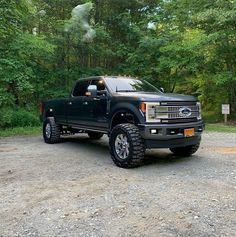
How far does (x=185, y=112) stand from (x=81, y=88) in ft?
10.5

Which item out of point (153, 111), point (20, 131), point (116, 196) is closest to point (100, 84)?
point (153, 111)

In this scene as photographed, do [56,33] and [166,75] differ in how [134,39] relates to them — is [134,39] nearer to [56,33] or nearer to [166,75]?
[166,75]

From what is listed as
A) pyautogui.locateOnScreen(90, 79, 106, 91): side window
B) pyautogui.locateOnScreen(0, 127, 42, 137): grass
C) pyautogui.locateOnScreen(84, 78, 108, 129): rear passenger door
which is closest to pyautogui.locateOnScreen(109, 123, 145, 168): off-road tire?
pyautogui.locateOnScreen(84, 78, 108, 129): rear passenger door

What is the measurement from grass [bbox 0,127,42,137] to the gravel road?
169 inches

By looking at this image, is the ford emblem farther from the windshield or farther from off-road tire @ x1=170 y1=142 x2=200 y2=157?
the windshield

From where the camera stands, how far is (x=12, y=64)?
11430 millimetres

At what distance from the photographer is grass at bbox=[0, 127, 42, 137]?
11.7m

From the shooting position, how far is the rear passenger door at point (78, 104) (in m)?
8.05

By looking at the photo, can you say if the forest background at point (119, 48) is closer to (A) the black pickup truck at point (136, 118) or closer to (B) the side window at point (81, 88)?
(B) the side window at point (81, 88)

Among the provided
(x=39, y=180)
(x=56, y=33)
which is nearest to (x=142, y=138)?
(x=39, y=180)

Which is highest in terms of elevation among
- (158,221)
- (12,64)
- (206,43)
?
(206,43)

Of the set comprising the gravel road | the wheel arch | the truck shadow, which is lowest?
the gravel road

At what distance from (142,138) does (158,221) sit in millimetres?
2567

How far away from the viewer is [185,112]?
6469 mm
